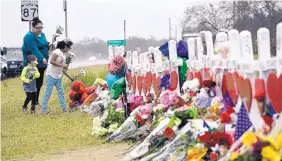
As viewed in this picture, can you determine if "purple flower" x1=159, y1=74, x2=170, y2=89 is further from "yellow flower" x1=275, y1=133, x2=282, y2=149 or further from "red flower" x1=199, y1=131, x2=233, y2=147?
"yellow flower" x1=275, y1=133, x2=282, y2=149

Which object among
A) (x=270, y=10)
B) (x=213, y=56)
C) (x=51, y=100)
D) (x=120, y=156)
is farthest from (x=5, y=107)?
(x=270, y=10)

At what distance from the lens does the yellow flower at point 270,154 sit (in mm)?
3861

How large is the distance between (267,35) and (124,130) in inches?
117

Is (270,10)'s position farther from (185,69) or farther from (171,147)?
(171,147)

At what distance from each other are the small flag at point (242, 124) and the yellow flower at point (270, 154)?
639mm

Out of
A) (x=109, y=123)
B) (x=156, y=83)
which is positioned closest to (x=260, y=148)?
(x=156, y=83)

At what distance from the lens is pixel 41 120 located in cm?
944

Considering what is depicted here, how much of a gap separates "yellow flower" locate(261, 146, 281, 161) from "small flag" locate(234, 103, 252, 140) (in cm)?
64

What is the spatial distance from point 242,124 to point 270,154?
2.43 ft

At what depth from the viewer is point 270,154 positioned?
388cm

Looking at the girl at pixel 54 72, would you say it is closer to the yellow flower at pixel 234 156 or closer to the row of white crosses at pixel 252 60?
the row of white crosses at pixel 252 60

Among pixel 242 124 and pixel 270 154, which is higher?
pixel 242 124

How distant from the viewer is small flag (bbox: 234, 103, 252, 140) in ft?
15.0

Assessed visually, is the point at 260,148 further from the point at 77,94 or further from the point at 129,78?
the point at 77,94
